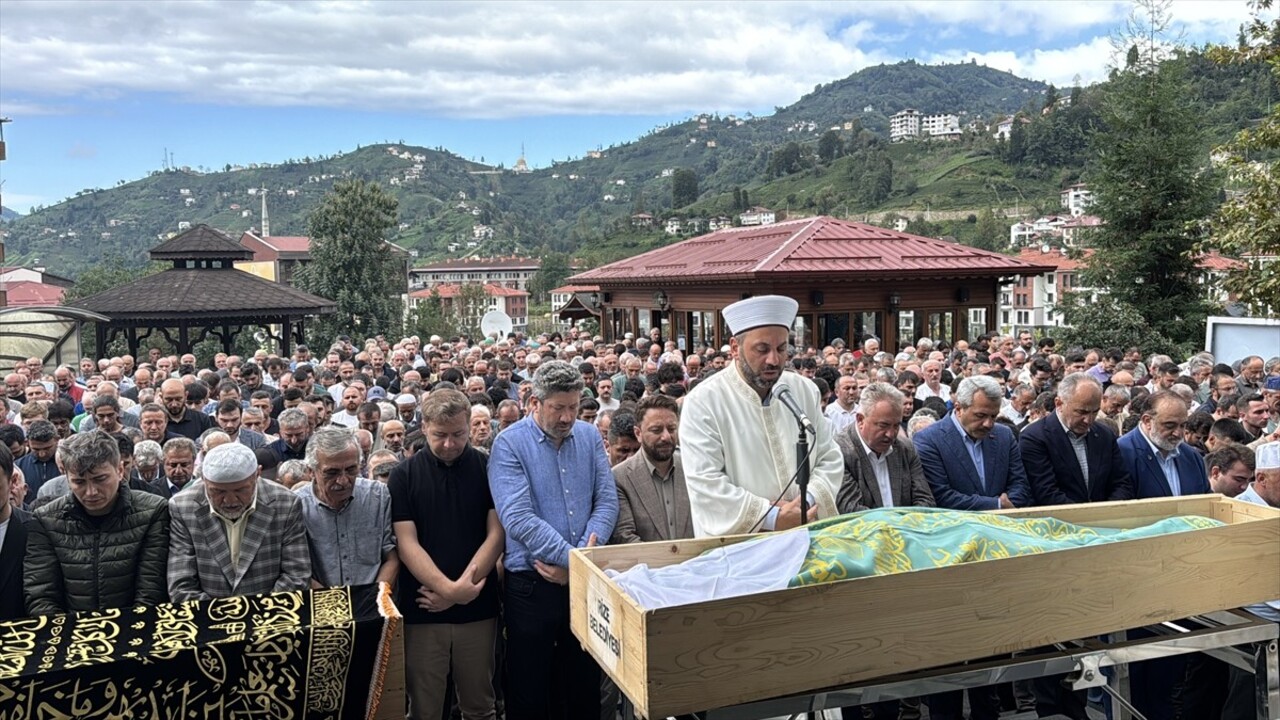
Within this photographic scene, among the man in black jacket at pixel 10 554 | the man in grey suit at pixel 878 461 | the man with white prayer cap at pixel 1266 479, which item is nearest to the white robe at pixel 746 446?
the man in grey suit at pixel 878 461

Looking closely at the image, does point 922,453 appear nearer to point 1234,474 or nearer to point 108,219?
point 1234,474

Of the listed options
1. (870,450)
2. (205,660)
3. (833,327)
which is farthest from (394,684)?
(833,327)

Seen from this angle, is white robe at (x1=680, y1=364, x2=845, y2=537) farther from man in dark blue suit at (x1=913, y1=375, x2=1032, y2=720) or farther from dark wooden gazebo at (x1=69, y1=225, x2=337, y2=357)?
dark wooden gazebo at (x1=69, y1=225, x2=337, y2=357)

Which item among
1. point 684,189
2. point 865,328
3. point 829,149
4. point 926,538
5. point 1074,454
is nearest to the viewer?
point 926,538

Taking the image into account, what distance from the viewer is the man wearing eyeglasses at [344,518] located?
4.53 meters

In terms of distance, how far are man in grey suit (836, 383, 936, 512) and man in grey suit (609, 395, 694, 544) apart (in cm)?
84

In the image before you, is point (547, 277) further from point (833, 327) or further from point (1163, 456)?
point (1163, 456)

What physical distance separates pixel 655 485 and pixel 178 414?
5.24 m

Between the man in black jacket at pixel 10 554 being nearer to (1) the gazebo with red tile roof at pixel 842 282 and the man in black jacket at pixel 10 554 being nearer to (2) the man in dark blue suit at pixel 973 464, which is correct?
(2) the man in dark blue suit at pixel 973 464

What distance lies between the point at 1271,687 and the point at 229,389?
8.06 m

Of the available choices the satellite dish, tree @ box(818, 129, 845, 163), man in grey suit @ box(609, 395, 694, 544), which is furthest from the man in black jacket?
tree @ box(818, 129, 845, 163)

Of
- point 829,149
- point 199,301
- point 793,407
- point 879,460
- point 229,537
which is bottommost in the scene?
point 229,537

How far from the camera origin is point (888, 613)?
11.1 ft

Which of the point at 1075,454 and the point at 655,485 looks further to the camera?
the point at 1075,454
